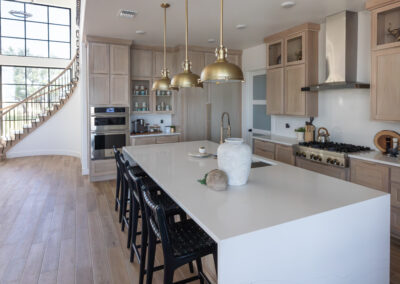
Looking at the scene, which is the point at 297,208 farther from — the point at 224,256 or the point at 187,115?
the point at 187,115

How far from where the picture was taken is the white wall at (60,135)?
8.37 metres

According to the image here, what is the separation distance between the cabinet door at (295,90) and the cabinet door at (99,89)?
3.28 metres

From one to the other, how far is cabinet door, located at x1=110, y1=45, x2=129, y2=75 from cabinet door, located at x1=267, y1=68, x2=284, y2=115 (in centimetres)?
271

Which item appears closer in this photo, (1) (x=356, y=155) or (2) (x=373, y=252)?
(2) (x=373, y=252)

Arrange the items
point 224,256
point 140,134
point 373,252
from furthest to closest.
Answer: point 140,134, point 373,252, point 224,256

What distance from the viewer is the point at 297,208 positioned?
1707mm

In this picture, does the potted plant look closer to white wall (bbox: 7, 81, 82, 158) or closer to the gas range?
the gas range

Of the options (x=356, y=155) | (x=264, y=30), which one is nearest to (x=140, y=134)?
(x=264, y=30)

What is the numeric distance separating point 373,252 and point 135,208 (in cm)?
189

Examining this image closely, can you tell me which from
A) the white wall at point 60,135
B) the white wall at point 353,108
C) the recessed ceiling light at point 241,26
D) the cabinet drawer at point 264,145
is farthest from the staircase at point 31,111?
the white wall at point 353,108

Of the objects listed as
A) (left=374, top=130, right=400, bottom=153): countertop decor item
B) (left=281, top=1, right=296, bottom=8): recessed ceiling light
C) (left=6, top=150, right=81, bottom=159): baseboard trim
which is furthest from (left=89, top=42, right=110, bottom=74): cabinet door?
(left=374, top=130, right=400, bottom=153): countertop decor item

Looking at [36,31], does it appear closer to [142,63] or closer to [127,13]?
[142,63]

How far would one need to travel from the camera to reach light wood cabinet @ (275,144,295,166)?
451cm

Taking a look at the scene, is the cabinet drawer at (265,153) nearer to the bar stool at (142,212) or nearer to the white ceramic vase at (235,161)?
the bar stool at (142,212)
